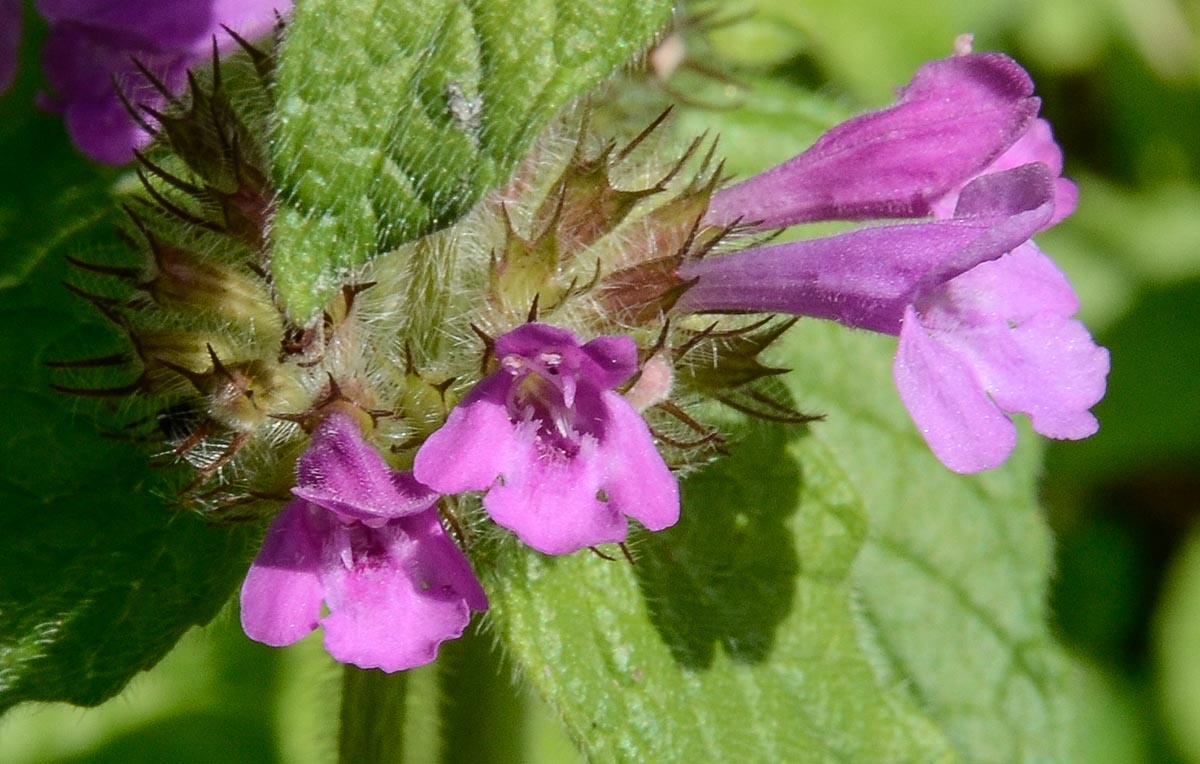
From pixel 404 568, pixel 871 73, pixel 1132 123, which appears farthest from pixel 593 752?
pixel 1132 123

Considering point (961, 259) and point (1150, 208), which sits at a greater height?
point (961, 259)

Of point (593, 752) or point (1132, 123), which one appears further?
point (1132, 123)

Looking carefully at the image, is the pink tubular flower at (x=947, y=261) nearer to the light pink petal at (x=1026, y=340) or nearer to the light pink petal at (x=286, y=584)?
the light pink petal at (x=1026, y=340)

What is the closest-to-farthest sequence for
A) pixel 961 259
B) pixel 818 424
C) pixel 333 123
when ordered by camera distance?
pixel 333 123 → pixel 961 259 → pixel 818 424

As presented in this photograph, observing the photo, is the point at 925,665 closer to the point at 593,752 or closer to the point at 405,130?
the point at 593,752

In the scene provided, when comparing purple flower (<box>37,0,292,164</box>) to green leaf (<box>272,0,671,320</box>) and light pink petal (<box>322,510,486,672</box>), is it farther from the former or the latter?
light pink petal (<box>322,510,486,672</box>)

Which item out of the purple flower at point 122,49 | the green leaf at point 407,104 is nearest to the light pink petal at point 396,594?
the green leaf at point 407,104
